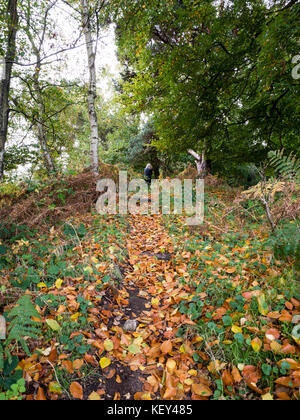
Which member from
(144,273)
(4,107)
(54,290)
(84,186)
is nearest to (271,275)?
(144,273)

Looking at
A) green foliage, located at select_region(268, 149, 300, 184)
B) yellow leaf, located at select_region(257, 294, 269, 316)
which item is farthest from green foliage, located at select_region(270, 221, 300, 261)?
green foliage, located at select_region(268, 149, 300, 184)

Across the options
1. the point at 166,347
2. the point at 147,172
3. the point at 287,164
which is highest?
the point at 147,172

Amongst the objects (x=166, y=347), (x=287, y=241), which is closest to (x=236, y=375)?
(x=166, y=347)

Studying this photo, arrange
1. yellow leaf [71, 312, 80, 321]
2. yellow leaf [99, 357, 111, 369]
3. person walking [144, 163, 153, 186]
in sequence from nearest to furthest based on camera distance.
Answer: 1. yellow leaf [99, 357, 111, 369]
2. yellow leaf [71, 312, 80, 321]
3. person walking [144, 163, 153, 186]

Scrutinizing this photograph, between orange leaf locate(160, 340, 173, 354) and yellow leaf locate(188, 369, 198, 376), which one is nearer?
yellow leaf locate(188, 369, 198, 376)

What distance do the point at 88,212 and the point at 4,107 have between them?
3.04 metres

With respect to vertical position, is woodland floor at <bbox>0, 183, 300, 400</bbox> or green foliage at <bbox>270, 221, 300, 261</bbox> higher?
green foliage at <bbox>270, 221, 300, 261</bbox>

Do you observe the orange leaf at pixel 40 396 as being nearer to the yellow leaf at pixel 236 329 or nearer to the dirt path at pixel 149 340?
the dirt path at pixel 149 340

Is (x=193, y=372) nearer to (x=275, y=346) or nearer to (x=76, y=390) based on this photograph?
(x=275, y=346)

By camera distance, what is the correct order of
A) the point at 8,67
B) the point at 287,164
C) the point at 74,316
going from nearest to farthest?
the point at 74,316 < the point at 287,164 < the point at 8,67

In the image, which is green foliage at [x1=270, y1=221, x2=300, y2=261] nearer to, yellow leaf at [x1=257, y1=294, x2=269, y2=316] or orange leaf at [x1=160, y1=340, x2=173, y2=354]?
yellow leaf at [x1=257, y1=294, x2=269, y2=316]

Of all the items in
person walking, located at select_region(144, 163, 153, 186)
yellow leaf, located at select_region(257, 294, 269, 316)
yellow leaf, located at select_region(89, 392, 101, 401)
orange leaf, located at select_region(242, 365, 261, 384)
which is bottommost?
yellow leaf, located at select_region(89, 392, 101, 401)
